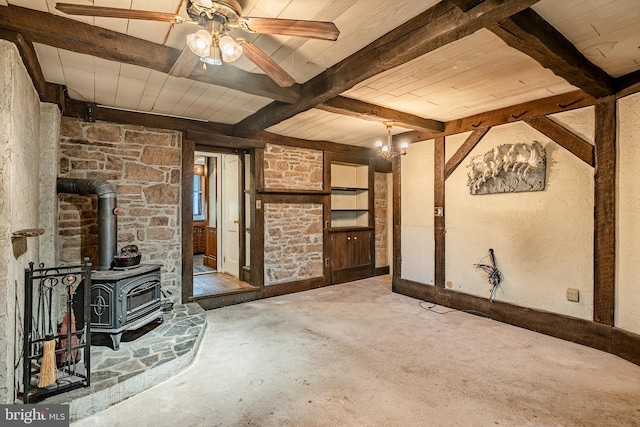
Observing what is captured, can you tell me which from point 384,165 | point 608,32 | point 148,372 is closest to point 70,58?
point 148,372

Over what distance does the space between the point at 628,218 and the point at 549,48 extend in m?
1.83

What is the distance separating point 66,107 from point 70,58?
3.51ft

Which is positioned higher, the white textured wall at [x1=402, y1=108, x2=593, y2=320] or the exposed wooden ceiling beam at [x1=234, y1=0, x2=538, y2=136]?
the exposed wooden ceiling beam at [x1=234, y1=0, x2=538, y2=136]

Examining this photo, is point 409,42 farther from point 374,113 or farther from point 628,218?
point 628,218

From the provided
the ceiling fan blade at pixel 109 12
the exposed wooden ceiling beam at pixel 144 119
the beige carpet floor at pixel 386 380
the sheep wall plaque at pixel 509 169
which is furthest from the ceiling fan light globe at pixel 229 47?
the sheep wall plaque at pixel 509 169

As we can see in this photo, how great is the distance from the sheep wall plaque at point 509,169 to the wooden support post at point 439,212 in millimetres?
406

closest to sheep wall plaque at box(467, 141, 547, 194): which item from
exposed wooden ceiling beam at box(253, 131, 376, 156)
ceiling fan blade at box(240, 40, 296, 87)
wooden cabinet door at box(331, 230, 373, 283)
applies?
exposed wooden ceiling beam at box(253, 131, 376, 156)

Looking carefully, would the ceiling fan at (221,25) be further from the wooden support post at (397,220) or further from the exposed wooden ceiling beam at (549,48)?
the wooden support post at (397,220)

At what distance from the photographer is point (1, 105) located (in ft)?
5.74

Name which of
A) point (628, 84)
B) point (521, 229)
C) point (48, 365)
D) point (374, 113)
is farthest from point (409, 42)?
point (48, 365)

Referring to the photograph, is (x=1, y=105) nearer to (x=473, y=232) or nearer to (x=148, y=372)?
(x=148, y=372)

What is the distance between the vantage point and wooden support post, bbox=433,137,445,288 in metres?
4.24

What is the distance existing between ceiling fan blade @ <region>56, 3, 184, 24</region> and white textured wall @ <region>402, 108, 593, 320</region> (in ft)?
11.7

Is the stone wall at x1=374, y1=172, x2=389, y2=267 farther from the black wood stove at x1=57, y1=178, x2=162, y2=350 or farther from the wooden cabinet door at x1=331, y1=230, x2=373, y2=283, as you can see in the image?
Answer: the black wood stove at x1=57, y1=178, x2=162, y2=350
